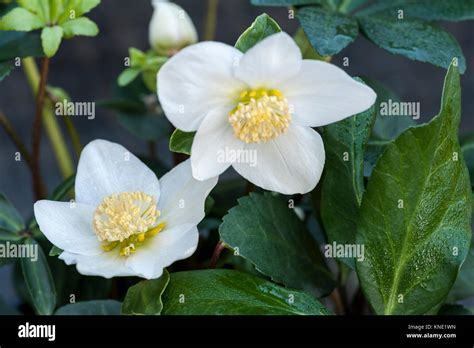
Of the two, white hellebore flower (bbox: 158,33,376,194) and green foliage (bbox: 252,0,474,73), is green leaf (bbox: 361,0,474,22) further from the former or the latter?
white hellebore flower (bbox: 158,33,376,194)

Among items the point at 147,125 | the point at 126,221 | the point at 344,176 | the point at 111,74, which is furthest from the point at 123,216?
the point at 111,74

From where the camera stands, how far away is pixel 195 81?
316 millimetres

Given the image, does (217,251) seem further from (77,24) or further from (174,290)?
(77,24)

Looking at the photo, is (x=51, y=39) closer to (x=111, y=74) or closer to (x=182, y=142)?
(x=182, y=142)

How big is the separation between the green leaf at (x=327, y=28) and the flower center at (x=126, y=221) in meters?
A: 0.11

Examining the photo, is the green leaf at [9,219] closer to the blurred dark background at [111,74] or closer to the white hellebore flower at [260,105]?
the white hellebore flower at [260,105]

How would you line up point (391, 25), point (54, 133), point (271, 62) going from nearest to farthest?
1. point (271, 62)
2. point (391, 25)
3. point (54, 133)

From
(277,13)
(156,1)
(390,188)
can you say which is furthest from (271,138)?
(277,13)

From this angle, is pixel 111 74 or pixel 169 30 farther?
pixel 111 74

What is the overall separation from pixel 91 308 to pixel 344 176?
140 millimetres

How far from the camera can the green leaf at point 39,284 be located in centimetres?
37

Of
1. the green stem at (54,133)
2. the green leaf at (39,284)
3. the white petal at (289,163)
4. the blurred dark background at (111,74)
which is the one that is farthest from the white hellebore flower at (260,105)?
the blurred dark background at (111,74)

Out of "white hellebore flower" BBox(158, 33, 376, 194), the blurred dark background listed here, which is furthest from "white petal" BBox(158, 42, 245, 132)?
the blurred dark background
